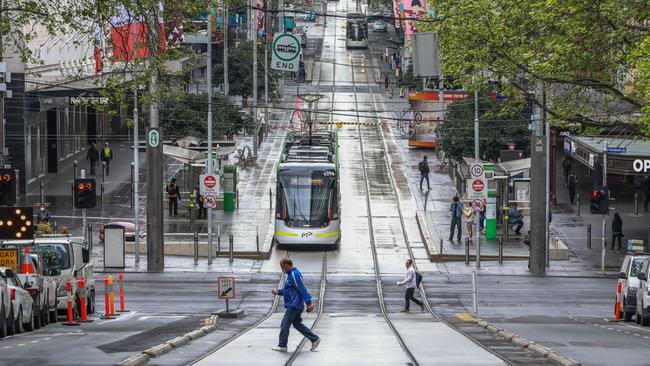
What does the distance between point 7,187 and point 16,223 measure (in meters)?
2.27

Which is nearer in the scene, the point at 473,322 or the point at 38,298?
the point at 38,298

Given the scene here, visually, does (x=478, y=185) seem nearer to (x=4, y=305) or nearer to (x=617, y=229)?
(x=617, y=229)

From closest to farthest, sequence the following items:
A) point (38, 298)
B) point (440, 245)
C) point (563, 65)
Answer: point (38, 298) < point (563, 65) < point (440, 245)

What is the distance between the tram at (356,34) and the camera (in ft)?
411

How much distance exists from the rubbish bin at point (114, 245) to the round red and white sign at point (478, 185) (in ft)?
40.0

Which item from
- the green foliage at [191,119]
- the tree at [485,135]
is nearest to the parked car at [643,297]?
the tree at [485,135]

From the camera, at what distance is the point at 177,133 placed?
226 ft

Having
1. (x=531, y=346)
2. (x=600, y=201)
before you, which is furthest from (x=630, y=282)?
(x=600, y=201)

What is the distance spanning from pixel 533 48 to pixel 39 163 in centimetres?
3910

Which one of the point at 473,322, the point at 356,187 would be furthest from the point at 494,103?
the point at 473,322

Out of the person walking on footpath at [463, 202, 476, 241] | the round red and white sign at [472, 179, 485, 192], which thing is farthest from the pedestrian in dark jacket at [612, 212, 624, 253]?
the person walking on footpath at [463, 202, 476, 241]

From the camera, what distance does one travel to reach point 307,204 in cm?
4956

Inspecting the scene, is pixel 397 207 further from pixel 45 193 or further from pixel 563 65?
pixel 563 65

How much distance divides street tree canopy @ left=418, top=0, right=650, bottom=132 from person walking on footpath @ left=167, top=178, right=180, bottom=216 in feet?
71.3
